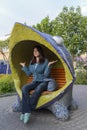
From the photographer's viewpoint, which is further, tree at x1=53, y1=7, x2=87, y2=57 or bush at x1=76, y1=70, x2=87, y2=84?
Result: tree at x1=53, y1=7, x2=87, y2=57

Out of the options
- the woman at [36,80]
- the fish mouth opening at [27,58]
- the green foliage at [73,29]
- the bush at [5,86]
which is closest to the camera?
the woman at [36,80]

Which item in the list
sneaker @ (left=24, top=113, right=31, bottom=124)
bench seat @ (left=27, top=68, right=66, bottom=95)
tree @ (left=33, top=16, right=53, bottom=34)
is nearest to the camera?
sneaker @ (left=24, top=113, right=31, bottom=124)

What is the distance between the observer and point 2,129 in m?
5.83

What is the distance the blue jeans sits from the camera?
251 inches

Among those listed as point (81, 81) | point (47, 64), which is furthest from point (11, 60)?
point (81, 81)

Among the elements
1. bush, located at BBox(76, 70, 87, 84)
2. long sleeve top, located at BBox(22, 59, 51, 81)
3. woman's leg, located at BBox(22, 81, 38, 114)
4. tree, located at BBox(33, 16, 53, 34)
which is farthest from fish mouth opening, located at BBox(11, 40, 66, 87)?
tree, located at BBox(33, 16, 53, 34)

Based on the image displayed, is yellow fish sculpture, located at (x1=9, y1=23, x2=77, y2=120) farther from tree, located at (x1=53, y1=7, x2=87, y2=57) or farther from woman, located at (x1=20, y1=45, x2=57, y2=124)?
tree, located at (x1=53, y1=7, x2=87, y2=57)

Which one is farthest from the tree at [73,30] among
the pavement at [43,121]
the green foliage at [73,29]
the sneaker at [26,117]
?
the sneaker at [26,117]

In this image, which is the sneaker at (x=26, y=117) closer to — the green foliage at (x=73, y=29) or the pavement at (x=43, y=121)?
the pavement at (x=43, y=121)

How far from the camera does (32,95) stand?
669cm

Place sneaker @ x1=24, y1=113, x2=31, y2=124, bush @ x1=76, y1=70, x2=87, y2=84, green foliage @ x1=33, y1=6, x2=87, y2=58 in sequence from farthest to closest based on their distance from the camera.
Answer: green foliage @ x1=33, y1=6, x2=87, y2=58, bush @ x1=76, y1=70, x2=87, y2=84, sneaker @ x1=24, y1=113, x2=31, y2=124

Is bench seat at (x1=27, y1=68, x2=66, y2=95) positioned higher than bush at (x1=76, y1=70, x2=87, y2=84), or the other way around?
bench seat at (x1=27, y1=68, x2=66, y2=95)

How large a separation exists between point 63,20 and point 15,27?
2280 centimetres

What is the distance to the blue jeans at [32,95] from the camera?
20.9 feet
